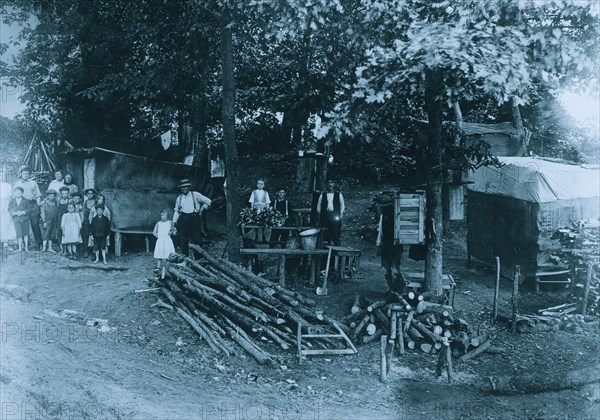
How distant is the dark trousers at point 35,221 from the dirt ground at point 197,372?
220cm

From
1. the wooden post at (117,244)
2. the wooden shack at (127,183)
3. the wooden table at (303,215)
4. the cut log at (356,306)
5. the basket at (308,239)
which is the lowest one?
A: the cut log at (356,306)

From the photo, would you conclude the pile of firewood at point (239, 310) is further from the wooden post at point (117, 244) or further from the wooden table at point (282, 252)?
the wooden post at point (117, 244)

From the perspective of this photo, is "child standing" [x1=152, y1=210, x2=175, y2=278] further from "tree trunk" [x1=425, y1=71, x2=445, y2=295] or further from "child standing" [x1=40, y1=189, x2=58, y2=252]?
"tree trunk" [x1=425, y1=71, x2=445, y2=295]

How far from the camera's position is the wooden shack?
15352mm

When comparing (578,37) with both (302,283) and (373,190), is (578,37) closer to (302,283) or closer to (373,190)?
(302,283)

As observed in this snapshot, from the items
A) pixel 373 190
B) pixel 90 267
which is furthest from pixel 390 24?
pixel 373 190

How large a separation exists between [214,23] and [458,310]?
9.00m

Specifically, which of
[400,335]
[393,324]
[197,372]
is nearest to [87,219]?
[197,372]

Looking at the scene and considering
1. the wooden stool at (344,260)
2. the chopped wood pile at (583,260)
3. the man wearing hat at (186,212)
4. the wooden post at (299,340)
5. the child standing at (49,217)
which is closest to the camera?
the wooden post at (299,340)

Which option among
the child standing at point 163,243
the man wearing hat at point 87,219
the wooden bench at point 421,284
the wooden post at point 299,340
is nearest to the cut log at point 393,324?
the wooden bench at point 421,284

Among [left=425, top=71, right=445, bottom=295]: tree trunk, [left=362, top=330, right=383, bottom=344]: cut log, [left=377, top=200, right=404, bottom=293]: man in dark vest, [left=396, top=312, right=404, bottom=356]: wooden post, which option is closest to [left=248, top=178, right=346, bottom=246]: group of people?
[left=377, top=200, right=404, bottom=293]: man in dark vest

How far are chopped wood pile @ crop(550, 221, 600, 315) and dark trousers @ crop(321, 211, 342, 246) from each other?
540 cm

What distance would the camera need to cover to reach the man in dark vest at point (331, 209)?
45.2 feet

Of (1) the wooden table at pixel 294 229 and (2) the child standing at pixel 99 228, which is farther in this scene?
(2) the child standing at pixel 99 228
